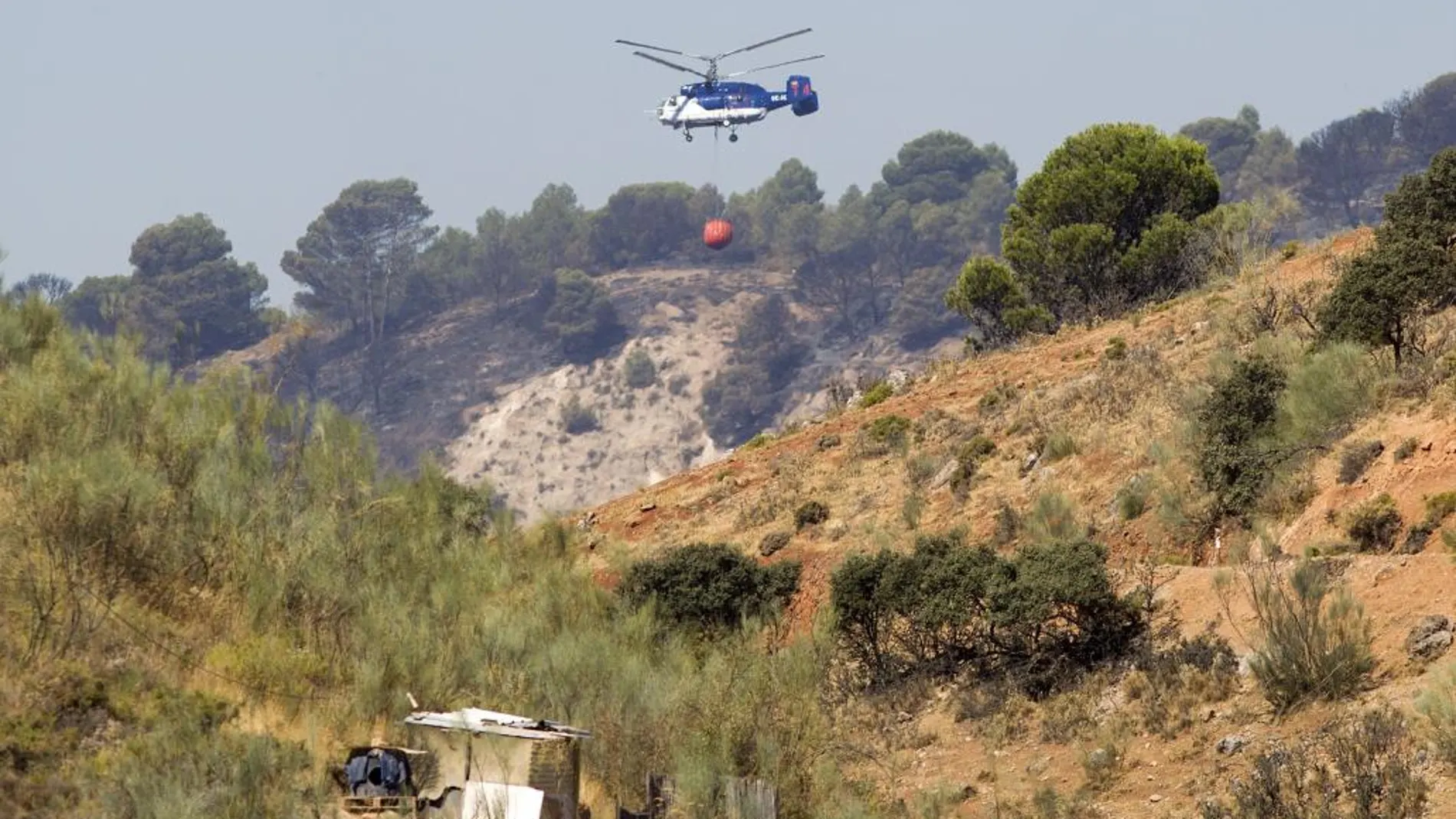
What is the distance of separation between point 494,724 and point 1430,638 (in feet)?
37.6

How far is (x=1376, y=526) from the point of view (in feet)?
98.1

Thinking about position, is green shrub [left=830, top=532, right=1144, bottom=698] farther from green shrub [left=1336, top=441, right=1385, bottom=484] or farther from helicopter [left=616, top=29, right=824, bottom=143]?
helicopter [left=616, top=29, right=824, bottom=143]

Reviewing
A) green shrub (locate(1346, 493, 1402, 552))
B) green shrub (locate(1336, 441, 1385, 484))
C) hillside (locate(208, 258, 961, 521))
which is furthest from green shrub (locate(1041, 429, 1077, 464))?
hillside (locate(208, 258, 961, 521))

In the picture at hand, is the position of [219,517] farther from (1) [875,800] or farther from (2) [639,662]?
(1) [875,800]

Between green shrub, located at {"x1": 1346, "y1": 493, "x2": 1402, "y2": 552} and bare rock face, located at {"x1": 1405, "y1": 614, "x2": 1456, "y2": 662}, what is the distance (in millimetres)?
4394

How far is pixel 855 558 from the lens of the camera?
34.4 m

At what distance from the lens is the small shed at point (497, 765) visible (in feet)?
65.2

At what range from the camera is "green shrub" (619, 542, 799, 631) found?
34.2m

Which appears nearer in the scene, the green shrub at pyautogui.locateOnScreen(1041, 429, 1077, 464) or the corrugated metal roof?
the corrugated metal roof

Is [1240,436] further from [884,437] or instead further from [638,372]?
[638,372]

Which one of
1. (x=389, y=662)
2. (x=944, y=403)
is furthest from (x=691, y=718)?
(x=944, y=403)

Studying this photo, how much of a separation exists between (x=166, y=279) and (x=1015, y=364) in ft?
477

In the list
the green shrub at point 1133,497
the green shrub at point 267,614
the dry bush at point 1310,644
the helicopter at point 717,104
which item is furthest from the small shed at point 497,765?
the helicopter at point 717,104

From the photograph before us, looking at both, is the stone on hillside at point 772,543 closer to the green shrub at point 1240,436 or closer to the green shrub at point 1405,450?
the green shrub at point 1240,436
